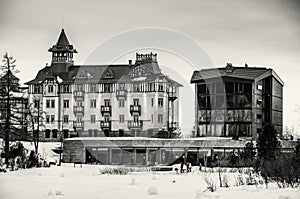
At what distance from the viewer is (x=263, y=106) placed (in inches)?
2138

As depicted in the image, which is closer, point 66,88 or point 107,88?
point 107,88

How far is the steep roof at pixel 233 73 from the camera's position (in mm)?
53531

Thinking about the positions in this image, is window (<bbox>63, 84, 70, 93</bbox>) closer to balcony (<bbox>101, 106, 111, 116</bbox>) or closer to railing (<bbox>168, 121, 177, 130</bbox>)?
balcony (<bbox>101, 106, 111, 116</bbox>)

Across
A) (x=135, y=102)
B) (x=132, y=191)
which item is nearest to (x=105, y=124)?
(x=135, y=102)

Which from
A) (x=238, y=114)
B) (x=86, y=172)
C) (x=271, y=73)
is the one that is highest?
(x=271, y=73)

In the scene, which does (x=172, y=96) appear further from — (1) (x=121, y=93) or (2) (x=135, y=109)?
(1) (x=121, y=93)

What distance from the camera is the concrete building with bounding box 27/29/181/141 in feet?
206

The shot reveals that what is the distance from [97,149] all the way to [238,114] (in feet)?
40.0

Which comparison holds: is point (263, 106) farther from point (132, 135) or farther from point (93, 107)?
point (93, 107)

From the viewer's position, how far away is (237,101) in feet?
176

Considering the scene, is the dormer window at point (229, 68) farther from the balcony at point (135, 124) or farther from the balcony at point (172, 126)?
the balcony at point (135, 124)

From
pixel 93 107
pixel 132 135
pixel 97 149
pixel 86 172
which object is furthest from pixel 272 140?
pixel 93 107

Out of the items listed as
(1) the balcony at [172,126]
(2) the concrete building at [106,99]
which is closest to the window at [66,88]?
(2) the concrete building at [106,99]

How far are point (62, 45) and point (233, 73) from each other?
1026 inches
